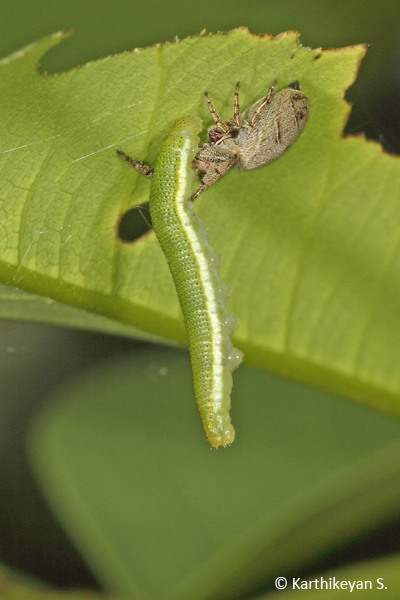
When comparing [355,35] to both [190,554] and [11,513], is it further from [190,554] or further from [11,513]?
[11,513]

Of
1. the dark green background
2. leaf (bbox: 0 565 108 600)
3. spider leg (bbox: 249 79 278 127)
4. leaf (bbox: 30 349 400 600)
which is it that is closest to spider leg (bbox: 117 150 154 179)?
spider leg (bbox: 249 79 278 127)

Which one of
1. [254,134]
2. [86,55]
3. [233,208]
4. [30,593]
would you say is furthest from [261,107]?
[30,593]

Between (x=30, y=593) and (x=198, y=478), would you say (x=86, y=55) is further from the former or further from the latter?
(x=30, y=593)

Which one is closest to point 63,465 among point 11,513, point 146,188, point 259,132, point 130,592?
point 130,592

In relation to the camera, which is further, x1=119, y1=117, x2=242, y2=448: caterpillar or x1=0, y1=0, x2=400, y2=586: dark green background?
x1=0, y1=0, x2=400, y2=586: dark green background

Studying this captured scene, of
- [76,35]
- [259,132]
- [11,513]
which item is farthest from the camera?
[11,513]

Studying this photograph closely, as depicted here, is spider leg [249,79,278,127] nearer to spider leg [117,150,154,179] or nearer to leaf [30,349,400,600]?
spider leg [117,150,154,179]
